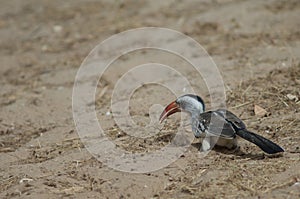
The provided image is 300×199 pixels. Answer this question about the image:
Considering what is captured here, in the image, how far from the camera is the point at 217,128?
4.21 metres

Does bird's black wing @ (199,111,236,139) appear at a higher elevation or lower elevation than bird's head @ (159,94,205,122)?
lower

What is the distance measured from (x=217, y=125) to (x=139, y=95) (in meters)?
1.59

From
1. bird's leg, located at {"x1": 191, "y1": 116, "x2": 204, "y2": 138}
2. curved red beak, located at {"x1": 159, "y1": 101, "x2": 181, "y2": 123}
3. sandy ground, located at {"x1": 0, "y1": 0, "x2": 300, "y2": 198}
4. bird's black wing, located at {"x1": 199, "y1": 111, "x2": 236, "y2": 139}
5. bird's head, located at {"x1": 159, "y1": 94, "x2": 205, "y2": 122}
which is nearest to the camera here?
sandy ground, located at {"x1": 0, "y1": 0, "x2": 300, "y2": 198}

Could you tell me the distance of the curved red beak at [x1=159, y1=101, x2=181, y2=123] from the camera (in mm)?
4719

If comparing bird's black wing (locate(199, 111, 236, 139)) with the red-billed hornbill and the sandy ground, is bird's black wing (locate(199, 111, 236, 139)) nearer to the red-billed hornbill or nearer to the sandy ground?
the red-billed hornbill

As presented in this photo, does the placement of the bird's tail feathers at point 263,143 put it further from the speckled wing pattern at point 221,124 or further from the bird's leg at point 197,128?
the bird's leg at point 197,128

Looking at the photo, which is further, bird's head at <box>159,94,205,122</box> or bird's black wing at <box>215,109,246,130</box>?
bird's head at <box>159,94,205,122</box>

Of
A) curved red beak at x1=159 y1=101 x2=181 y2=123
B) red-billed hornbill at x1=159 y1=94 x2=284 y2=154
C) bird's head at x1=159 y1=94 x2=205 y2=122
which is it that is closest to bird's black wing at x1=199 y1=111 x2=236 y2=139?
red-billed hornbill at x1=159 y1=94 x2=284 y2=154

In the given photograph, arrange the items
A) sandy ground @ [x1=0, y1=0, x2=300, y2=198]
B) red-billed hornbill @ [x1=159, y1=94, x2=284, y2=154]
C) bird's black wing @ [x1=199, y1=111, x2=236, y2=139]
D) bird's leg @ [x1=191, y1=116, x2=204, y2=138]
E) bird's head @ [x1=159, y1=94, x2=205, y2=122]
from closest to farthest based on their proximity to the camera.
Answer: sandy ground @ [x1=0, y1=0, x2=300, y2=198]
red-billed hornbill @ [x1=159, y1=94, x2=284, y2=154]
bird's black wing @ [x1=199, y1=111, x2=236, y2=139]
bird's leg @ [x1=191, y1=116, x2=204, y2=138]
bird's head @ [x1=159, y1=94, x2=205, y2=122]

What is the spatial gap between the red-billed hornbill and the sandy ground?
0.09 metres

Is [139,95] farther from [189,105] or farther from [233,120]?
[233,120]

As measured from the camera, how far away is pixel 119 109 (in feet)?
17.7

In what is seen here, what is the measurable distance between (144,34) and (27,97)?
83.3 inches

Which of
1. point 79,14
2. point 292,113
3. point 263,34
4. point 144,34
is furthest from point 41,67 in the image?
point 292,113
